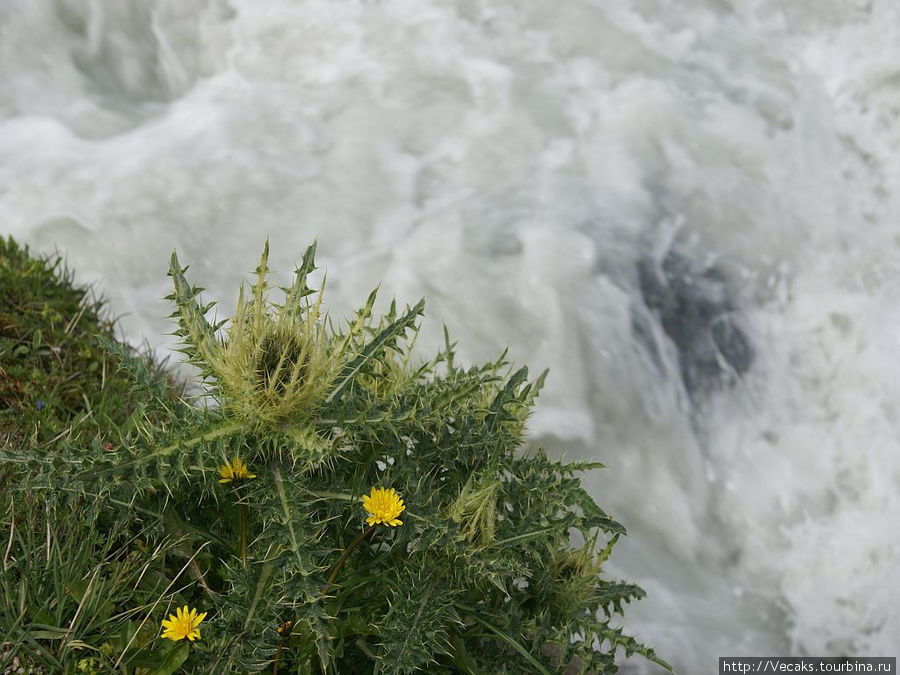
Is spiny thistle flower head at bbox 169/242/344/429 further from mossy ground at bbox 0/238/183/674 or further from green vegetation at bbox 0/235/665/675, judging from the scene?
mossy ground at bbox 0/238/183/674

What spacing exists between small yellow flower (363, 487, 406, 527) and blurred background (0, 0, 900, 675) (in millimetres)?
1818

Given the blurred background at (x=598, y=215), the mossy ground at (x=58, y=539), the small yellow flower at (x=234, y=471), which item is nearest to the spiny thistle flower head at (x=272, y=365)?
the small yellow flower at (x=234, y=471)

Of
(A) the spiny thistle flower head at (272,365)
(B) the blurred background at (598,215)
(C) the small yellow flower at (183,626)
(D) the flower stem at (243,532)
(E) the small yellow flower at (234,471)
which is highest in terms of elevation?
(B) the blurred background at (598,215)

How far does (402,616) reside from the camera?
2268mm

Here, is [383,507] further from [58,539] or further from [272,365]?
[58,539]

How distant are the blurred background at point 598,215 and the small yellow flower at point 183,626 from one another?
6.55 ft

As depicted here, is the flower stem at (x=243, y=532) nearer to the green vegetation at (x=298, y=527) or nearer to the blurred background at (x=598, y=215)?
the green vegetation at (x=298, y=527)

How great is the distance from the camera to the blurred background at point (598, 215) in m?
4.25

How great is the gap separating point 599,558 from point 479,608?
430 mm

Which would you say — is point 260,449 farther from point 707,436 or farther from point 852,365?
point 852,365

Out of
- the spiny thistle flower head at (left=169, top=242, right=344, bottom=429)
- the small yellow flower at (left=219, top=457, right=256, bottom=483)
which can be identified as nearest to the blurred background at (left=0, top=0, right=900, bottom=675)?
the small yellow flower at (left=219, top=457, right=256, bottom=483)

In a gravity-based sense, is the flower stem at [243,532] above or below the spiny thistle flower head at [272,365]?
below

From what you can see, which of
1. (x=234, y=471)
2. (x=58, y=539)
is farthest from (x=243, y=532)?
(x=58, y=539)

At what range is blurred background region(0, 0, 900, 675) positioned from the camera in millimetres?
4250
